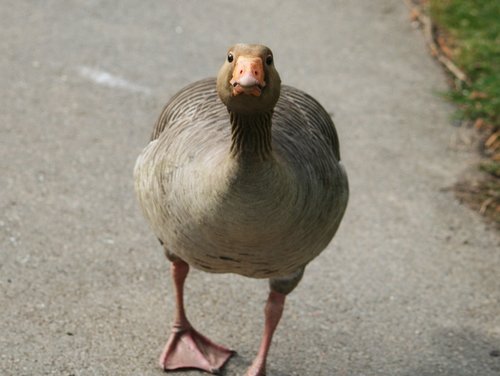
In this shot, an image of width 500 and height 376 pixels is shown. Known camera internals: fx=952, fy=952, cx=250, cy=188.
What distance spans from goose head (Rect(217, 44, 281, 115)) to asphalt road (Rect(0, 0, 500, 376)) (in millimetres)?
1690

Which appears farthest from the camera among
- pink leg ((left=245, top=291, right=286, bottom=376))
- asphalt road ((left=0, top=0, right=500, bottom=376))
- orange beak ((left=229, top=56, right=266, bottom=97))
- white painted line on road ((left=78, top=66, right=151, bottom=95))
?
white painted line on road ((left=78, top=66, right=151, bottom=95))

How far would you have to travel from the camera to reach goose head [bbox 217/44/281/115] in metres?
3.17

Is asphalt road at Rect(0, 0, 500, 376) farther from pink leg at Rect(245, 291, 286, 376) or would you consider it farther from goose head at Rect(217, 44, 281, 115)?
goose head at Rect(217, 44, 281, 115)

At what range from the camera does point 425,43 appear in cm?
864

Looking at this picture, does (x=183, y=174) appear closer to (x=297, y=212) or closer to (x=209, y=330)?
(x=297, y=212)

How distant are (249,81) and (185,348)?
72.4 inches

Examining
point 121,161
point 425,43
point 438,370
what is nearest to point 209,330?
point 438,370

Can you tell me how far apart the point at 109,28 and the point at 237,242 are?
4.89 metres

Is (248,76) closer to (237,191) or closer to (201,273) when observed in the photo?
(237,191)

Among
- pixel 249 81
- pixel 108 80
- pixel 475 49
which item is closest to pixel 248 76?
pixel 249 81

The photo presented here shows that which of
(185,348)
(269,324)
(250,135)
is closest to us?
(250,135)

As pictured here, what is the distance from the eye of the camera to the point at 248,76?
3.15m

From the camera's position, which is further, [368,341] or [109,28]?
[109,28]

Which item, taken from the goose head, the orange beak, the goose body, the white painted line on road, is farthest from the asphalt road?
the orange beak
